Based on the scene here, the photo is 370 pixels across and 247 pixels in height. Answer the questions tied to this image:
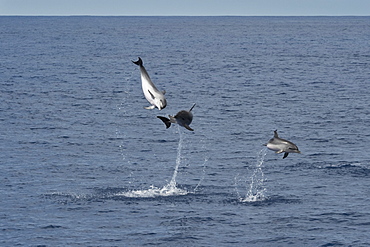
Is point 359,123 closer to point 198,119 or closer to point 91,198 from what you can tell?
point 198,119

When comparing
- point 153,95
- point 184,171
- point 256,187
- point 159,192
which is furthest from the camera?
point 184,171

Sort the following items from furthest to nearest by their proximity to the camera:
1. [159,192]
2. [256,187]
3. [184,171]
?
[184,171] < [256,187] < [159,192]

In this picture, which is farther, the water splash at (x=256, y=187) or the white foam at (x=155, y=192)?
the white foam at (x=155, y=192)

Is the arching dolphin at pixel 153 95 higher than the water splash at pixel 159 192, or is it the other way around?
the water splash at pixel 159 192

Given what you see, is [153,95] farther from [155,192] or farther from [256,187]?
[256,187]

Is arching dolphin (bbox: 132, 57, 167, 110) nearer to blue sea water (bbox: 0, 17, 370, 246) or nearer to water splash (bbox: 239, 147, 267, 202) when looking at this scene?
blue sea water (bbox: 0, 17, 370, 246)

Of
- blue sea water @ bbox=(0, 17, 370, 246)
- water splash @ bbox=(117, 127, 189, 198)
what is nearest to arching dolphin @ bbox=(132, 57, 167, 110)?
blue sea water @ bbox=(0, 17, 370, 246)

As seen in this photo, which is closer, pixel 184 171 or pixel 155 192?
pixel 155 192

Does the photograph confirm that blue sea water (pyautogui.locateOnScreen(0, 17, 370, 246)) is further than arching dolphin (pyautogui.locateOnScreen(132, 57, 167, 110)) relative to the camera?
Yes

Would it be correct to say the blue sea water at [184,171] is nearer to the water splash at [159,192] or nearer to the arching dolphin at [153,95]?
the water splash at [159,192]

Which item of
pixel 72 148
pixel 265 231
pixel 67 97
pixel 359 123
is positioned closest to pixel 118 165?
pixel 72 148

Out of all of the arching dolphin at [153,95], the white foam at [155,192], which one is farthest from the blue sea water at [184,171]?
the arching dolphin at [153,95]

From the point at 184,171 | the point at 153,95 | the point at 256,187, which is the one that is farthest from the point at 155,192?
the point at 153,95

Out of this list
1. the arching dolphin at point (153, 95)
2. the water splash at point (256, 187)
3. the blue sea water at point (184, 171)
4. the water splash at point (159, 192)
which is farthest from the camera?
the water splash at point (159, 192)
